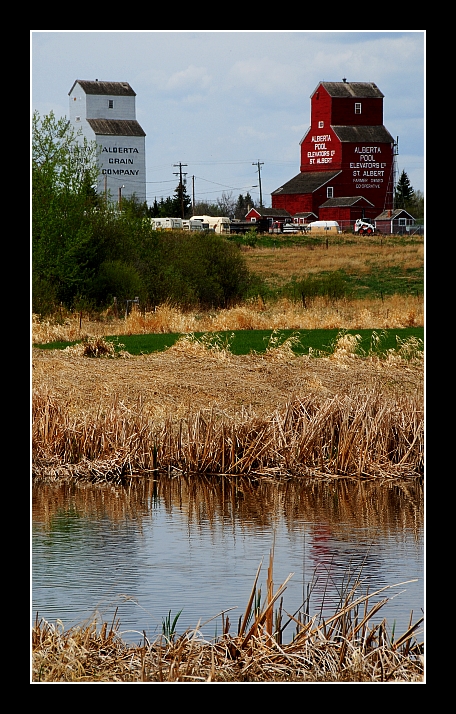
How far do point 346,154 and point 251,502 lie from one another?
45.8 meters

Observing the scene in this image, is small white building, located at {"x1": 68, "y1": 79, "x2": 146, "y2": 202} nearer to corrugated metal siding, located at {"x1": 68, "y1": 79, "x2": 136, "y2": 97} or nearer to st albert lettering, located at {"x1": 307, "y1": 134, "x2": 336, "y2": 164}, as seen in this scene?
corrugated metal siding, located at {"x1": 68, "y1": 79, "x2": 136, "y2": 97}

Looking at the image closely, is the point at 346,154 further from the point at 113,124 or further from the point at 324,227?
the point at 113,124

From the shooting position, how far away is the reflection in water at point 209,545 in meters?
7.48

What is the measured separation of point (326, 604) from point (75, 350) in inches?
533

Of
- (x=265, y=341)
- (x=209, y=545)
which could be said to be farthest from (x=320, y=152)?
(x=209, y=545)

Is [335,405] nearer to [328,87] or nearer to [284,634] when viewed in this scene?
[284,634]

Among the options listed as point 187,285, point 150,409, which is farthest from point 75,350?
point 187,285

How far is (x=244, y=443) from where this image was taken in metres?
11.7

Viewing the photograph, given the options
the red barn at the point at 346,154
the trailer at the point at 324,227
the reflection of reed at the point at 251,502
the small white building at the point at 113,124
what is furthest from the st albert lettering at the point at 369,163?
the reflection of reed at the point at 251,502

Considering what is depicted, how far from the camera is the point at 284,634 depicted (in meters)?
6.70

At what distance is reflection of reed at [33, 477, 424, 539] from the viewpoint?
33.4 feet

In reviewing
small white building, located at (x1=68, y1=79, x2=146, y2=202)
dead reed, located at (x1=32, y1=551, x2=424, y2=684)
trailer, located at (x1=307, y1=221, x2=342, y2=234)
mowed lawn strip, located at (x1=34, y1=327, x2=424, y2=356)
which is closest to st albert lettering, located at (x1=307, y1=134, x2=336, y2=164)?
trailer, located at (x1=307, y1=221, x2=342, y2=234)

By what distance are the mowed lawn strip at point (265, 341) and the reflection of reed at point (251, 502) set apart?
28.0 ft

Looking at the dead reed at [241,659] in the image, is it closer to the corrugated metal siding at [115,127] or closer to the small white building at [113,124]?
the small white building at [113,124]
